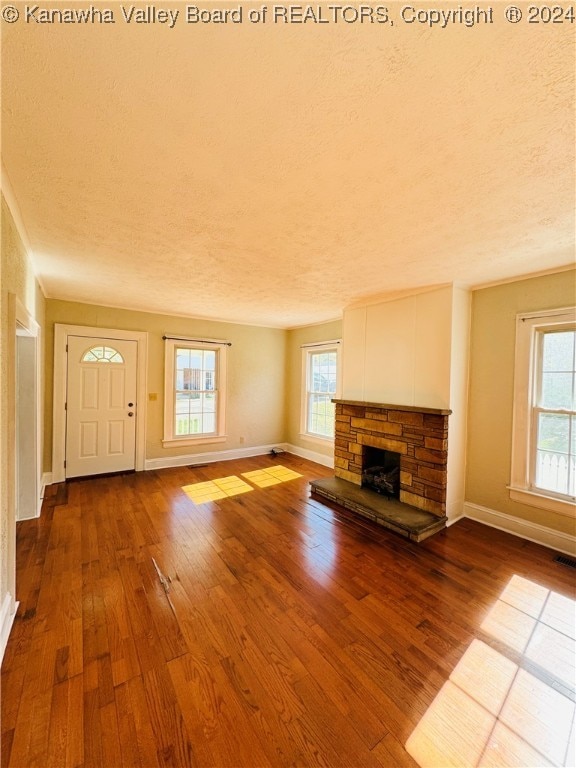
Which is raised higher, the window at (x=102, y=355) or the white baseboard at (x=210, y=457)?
the window at (x=102, y=355)

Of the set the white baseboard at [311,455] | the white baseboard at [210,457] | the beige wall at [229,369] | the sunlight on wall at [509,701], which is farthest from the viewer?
the white baseboard at [311,455]

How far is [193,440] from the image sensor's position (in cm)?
519

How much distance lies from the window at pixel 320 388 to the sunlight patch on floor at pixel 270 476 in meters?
0.94

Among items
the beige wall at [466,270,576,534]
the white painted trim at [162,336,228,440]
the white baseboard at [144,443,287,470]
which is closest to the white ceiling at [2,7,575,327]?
the beige wall at [466,270,576,534]

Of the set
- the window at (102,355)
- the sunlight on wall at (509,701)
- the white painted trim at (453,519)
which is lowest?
the sunlight on wall at (509,701)

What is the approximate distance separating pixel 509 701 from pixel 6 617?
8.77 ft

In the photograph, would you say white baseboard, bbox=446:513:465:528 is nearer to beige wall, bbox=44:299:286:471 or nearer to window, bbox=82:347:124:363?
beige wall, bbox=44:299:286:471

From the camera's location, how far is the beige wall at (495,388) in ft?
9.45

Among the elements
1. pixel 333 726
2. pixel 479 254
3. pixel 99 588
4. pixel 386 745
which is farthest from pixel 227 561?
pixel 479 254

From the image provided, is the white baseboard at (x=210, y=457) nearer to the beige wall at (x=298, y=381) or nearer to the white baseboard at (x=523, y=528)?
the beige wall at (x=298, y=381)

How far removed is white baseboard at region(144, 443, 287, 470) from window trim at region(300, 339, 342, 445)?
0.78 m

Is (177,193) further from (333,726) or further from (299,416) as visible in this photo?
(299,416)

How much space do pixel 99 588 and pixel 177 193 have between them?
8.71 feet

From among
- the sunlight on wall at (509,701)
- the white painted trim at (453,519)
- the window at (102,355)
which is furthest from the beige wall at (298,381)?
the sunlight on wall at (509,701)
